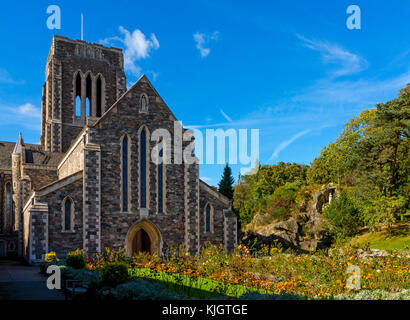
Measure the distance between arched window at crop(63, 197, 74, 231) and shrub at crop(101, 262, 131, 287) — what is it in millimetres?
12254

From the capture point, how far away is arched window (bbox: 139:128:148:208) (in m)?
25.8

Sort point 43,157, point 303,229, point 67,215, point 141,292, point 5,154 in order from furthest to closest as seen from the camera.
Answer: point 303,229, point 5,154, point 43,157, point 67,215, point 141,292

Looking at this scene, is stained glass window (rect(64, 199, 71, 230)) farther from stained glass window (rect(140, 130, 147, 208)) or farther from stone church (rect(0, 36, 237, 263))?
stained glass window (rect(140, 130, 147, 208))

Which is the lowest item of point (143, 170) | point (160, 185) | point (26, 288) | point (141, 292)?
point (26, 288)

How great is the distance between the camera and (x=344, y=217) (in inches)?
1575

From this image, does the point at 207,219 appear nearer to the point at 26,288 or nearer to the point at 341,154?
the point at 26,288

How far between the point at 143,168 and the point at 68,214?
18.5ft

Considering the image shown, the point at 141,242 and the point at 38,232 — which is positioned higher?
the point at 38,232

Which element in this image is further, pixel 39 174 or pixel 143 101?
pixel 39 174

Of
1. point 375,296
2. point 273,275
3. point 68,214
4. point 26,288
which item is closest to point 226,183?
point 68,214

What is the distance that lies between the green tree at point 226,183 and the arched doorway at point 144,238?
93.3 ft
